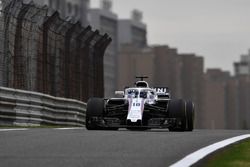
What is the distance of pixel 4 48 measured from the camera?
20188mm

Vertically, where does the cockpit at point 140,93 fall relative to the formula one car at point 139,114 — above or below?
above

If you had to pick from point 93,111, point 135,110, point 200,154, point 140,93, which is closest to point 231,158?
point 200,154

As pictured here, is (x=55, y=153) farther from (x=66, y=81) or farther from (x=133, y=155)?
(x=66, y=81)

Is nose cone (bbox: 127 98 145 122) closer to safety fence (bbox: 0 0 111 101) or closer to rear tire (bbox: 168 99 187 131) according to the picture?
rear tire (bbox: 168 99 187 131)

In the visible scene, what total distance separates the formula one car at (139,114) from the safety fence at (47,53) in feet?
8.55

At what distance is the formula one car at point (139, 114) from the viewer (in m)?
18.7

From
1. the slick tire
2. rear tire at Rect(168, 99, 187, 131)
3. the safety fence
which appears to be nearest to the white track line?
rear tire at Rect(168, 99, 187, 131)

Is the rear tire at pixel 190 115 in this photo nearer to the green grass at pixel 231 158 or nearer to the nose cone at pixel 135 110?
the nose cone at pixel 135 110

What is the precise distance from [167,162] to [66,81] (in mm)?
14969

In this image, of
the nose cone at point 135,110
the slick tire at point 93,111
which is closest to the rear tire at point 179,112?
the nose cone at point 135,110

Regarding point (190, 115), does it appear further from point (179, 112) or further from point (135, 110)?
point (135, 110)

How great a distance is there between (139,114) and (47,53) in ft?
16.1

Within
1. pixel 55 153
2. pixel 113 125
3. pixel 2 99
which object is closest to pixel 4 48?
pixel 2 99

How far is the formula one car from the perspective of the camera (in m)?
18.7
